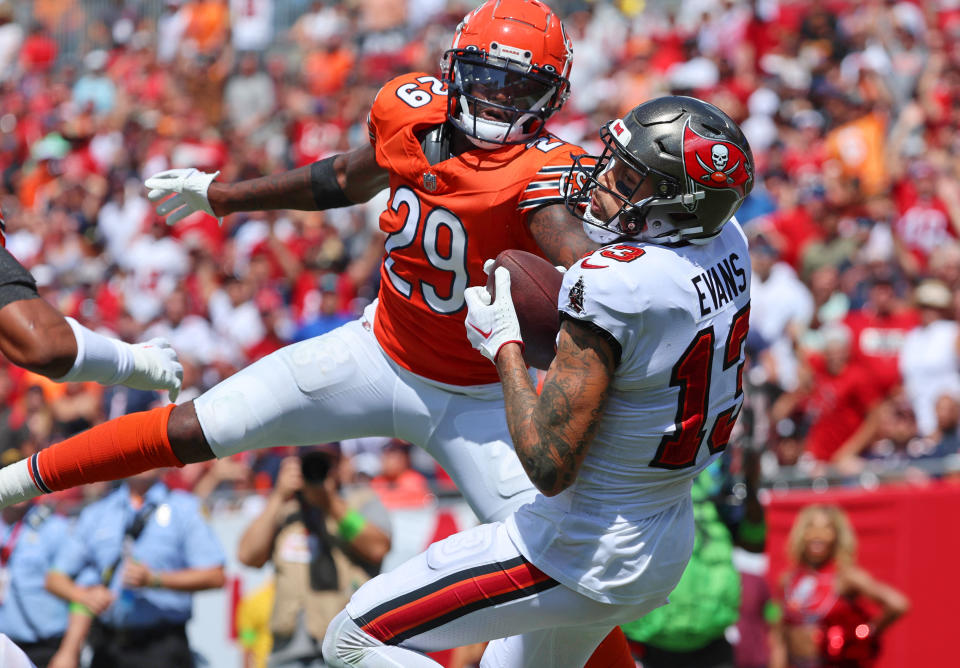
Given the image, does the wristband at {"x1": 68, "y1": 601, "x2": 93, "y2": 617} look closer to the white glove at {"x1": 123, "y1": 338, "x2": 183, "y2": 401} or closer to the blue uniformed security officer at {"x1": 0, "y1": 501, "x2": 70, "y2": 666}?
the blue uniformed security officer at {"x1": 0, "y1": 501, "x2": 70, "y2": 666}

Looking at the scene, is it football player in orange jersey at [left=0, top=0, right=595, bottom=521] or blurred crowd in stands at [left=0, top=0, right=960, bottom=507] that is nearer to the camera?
football player in orange jersey at [left=0, top=0, right=595, bottom=521]

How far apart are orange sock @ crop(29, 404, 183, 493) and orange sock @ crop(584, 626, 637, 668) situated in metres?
1.43

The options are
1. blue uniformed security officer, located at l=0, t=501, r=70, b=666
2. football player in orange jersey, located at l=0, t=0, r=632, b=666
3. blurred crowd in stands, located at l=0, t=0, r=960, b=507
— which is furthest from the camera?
blurred crowd in stands, located at l=0, t=0, r=960, b=507

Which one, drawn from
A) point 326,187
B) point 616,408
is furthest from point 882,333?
point 616,408

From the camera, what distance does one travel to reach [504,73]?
13.4ft

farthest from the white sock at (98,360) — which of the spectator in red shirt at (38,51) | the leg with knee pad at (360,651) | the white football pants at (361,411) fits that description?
the spectator in red shirt at (38,51)

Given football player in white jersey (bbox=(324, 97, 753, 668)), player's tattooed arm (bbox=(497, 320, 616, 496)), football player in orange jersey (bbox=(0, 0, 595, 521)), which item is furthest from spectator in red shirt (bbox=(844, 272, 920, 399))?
player's tattooed arm (bbox=(497, 320, 616, 496))

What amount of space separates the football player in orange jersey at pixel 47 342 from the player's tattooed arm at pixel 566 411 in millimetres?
1526

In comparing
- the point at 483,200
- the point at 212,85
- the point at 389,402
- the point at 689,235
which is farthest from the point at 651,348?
the point at 212,85

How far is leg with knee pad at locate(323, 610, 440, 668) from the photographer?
354 centimetres

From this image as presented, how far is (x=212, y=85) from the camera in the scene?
599 inches

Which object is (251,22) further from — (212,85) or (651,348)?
(651,348)

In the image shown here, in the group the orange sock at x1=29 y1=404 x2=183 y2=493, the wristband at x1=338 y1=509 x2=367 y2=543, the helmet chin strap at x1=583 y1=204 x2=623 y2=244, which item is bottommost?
the wristband at x1=338 y1=509 x2=367 y2=543

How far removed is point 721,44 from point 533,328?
30.1 feet
